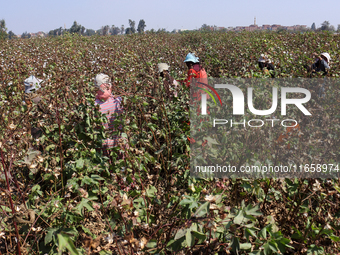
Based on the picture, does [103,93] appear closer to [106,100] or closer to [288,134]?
[106,100]

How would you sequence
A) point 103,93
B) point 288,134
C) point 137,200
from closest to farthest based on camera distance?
1. point 137,200
2. point 288,134
3. point 103,93

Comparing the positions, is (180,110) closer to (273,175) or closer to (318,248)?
(273,175)

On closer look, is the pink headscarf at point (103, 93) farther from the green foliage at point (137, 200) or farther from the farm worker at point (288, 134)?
the farm worker at point (288, 134)

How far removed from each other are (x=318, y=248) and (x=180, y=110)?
164cm

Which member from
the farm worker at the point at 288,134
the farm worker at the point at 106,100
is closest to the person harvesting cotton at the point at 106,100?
the farm worker at the point at 106,100

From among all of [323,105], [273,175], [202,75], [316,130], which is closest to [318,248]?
[273,175]

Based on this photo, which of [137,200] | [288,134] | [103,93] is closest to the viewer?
[137,200]

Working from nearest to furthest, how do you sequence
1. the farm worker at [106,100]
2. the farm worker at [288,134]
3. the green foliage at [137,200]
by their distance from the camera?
the green foliage at [137,200] → the farm worker at [288,134] → the farm worker at [106,100]

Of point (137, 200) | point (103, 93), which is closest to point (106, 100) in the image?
point (103, 93)

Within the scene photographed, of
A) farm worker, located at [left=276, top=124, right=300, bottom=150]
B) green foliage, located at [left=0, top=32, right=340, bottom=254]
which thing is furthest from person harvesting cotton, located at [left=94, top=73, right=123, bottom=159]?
farm worker, located at [left=276, top=124, right=300, bottom=150]

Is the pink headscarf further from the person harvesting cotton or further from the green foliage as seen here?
the green foliage

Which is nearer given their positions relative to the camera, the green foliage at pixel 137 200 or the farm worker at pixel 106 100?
the green foliage at pixel 137 200

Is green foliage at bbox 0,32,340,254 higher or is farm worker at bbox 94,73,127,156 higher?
farm worker at bbox 94,73,127,156

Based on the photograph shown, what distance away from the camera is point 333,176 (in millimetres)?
2293
